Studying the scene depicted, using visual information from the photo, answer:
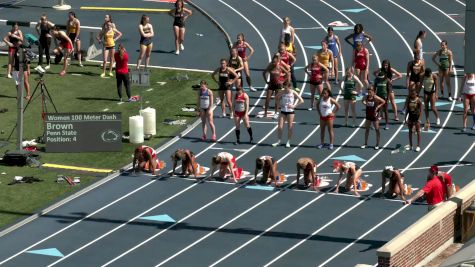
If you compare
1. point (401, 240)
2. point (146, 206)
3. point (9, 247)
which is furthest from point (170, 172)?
point (401, 240)

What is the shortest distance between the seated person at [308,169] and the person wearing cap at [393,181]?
1900mm

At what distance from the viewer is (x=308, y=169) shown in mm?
42094

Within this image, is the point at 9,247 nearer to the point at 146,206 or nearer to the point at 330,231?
the point at 146,206

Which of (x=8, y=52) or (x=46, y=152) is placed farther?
(x=8, y=52)

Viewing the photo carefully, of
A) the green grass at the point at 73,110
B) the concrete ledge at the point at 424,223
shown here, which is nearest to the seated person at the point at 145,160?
the green grass at the point at 73,110

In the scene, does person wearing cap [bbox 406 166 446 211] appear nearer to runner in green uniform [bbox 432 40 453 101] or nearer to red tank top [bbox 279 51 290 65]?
runner in green uniform [bbox 432 40 453 101]

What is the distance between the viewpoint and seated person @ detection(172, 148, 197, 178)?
142 ft

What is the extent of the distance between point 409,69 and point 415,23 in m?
9.64

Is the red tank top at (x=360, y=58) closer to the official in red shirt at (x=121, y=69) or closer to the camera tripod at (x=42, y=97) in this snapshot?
the official in red shirt at (x=121, y=69)

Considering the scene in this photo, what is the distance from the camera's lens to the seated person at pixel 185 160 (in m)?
43.2

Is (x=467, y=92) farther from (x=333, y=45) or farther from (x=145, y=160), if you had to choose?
→ (x=145, y=160)

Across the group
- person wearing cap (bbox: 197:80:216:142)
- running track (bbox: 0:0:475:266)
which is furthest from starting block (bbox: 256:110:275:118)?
person wearing cap (bbox: 197:80:216:142)

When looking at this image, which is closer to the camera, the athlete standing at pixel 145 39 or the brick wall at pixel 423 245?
the brick wall at pixel 423 245

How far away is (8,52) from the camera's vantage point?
55.2 m
